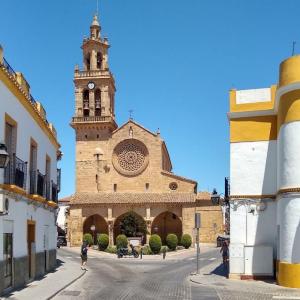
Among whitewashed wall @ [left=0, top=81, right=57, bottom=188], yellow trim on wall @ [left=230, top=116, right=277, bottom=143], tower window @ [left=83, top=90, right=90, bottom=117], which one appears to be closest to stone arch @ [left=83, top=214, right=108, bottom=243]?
tower window @ [left=83, top=90, right=90, bottom=117]

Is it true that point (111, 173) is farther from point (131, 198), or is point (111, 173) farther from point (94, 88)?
point (94, 88)

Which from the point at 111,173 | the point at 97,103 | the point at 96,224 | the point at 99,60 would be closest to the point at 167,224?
the point at 96,224

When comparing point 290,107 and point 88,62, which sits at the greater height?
point 88,62

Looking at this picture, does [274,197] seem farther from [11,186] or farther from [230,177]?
[11,186]

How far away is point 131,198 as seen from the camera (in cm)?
5756

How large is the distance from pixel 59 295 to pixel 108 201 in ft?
137

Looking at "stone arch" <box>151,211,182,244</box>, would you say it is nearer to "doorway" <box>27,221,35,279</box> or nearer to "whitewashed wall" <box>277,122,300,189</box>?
"doorway" <box>27,221,35,279</box>

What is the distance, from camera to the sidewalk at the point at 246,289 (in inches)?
571

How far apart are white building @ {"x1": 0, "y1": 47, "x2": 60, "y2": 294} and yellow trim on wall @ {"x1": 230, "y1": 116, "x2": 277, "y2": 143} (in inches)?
287

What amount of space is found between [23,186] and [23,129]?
76.6 inches

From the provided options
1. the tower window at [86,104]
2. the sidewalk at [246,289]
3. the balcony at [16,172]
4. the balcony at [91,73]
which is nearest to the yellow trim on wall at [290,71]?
the sidewalk at [246,289]

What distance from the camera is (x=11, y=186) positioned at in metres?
14.3

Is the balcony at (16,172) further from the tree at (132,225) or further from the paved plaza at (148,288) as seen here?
the tree at (132,225)

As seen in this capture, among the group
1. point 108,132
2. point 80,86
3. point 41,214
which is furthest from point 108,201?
point 41,214
